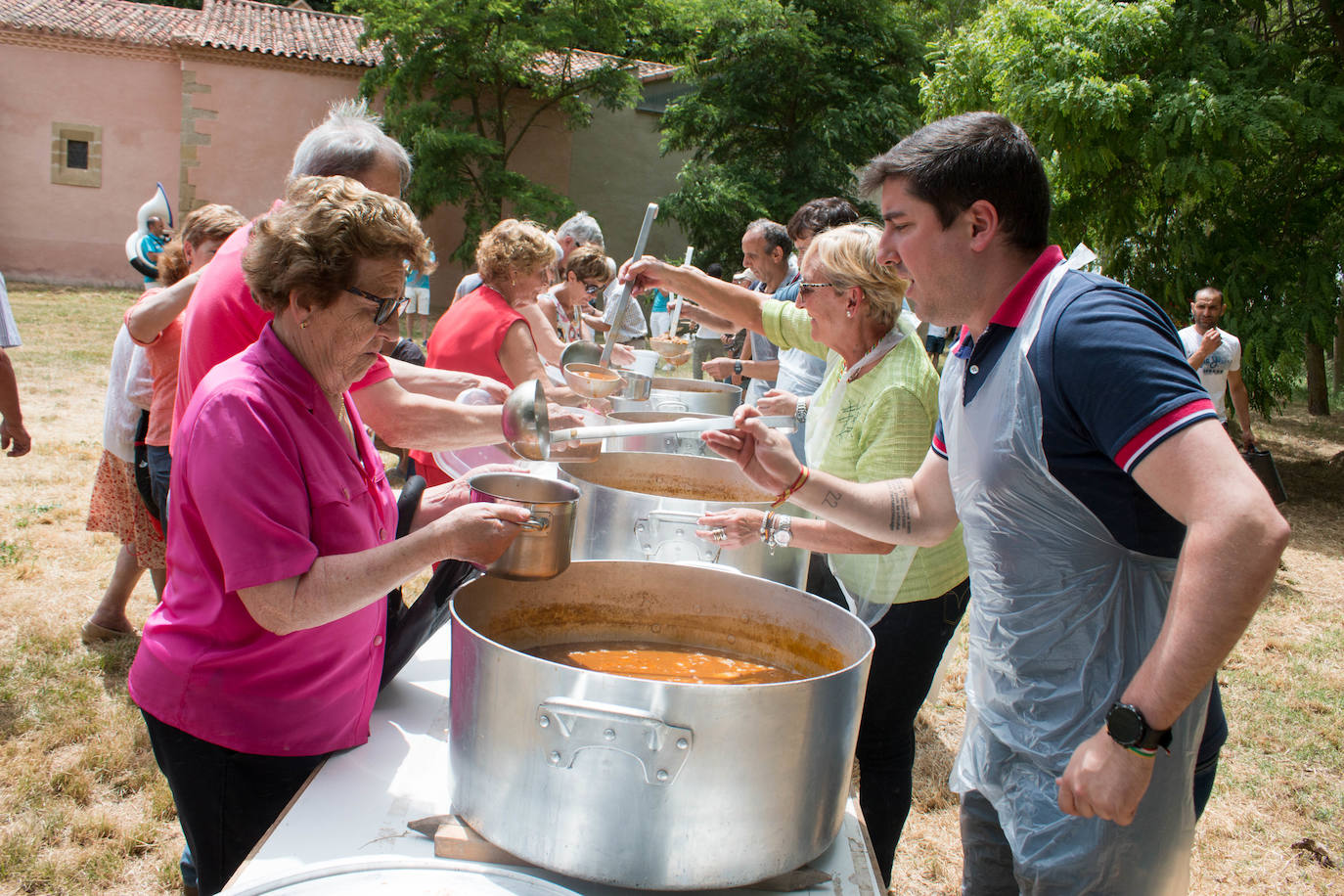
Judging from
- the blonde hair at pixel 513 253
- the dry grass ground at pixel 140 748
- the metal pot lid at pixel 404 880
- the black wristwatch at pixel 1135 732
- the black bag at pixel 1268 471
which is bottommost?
the dry grass ground at pixel 140 748

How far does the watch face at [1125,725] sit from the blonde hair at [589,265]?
4.81 metres

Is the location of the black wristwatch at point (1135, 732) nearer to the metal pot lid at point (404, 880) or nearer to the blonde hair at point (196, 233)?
the metal pot lid at point (404, 880)

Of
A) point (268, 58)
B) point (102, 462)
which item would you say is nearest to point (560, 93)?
point (268, 58)

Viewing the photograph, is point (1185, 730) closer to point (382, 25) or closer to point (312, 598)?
point (312, 598)

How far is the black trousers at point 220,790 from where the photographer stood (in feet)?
4.96

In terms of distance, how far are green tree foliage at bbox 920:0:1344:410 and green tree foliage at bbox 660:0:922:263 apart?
10.9 m

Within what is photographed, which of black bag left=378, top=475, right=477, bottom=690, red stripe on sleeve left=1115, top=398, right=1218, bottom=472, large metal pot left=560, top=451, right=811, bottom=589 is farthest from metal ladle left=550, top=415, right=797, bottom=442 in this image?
red stripe on sleeve left=1115, top=398, right=1218, bottom=472

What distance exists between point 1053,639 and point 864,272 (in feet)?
3.89

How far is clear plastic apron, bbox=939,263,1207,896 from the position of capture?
1294mm

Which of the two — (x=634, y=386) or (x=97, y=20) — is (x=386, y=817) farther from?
(x=97, y=20)

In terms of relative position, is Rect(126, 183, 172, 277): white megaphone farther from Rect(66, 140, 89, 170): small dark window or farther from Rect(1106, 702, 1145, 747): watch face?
Rect(66, 140, 89, 170): small dark window

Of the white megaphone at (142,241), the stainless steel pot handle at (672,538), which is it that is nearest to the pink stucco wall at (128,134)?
the white megaphone at (142,241)

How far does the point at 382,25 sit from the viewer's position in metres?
18.8

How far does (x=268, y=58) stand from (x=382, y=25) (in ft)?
8.79
